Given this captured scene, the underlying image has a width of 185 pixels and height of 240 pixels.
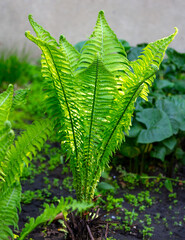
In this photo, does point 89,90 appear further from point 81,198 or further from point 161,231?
point 161,231

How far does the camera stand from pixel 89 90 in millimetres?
1503

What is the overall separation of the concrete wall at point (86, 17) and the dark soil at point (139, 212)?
283cm

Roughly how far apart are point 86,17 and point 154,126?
9.70 feet

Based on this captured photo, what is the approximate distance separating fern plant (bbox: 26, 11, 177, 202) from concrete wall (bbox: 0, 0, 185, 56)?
11.0ft

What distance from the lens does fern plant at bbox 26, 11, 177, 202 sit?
4.93 ft

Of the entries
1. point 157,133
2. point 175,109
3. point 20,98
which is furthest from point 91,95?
point 175,109

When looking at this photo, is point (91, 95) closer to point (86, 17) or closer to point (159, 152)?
point (159, 152)

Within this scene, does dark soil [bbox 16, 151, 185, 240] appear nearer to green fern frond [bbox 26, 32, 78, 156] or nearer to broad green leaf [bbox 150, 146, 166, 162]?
broad green leaf [bbox 150, 146, 166, 162]

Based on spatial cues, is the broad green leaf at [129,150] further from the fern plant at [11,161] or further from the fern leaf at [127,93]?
the fern plant at [11,161]

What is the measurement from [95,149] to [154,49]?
2.16 feet

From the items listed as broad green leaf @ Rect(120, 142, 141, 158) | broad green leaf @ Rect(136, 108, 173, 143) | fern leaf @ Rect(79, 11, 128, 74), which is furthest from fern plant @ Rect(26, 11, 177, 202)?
broad green leaf @ Rect(120, 142, 141, 158)

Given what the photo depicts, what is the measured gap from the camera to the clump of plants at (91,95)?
4.93 ft

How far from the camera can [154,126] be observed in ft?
8.73

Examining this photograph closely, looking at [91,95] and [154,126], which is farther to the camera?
[154,126]
